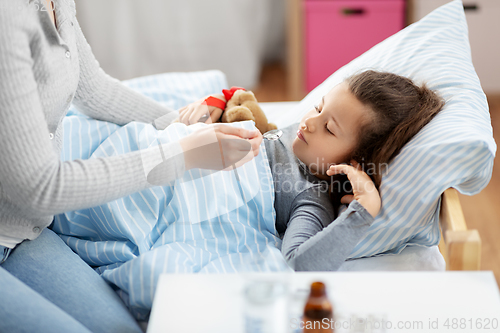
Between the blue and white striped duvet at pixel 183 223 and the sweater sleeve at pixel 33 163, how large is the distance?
0.46 feet

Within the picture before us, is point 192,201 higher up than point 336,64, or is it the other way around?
point 192,201

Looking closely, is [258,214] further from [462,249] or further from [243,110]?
[462,249]

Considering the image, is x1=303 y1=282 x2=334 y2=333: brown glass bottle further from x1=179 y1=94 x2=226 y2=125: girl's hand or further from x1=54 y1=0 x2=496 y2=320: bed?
x1=179 y1=94 x2=226 y2=125: girl's hand

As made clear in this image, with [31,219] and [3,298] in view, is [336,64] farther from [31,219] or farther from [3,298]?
[3,298]

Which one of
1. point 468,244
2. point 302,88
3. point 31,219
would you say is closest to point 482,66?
point 302,88

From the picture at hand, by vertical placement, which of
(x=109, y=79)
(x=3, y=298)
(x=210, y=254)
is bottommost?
(x=210, y=254)

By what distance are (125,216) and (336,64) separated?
1743 mm

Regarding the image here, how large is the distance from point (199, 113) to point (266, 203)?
11.7 inches

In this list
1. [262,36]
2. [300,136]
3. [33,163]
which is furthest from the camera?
[262,36]

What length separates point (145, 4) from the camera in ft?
8.53

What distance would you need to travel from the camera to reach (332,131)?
1.05m

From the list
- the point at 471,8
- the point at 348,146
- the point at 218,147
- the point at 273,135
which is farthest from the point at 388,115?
the point at 471,8

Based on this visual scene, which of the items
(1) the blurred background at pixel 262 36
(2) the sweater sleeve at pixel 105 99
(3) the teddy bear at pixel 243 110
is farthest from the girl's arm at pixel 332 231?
(1) the blurred background at pixel 262 36

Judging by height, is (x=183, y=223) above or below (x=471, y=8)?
below
